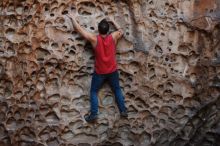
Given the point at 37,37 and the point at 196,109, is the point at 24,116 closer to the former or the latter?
the point at 37,37

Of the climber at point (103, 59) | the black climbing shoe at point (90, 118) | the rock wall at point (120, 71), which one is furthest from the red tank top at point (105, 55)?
the black climbing shoe at point (90, 118)

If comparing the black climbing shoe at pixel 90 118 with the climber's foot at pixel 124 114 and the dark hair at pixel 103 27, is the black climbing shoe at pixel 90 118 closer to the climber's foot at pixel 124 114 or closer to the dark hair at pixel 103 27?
the climber's foot at pixel 124 114

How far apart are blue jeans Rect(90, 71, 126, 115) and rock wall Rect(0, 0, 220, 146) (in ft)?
0.24

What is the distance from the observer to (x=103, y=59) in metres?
3.73

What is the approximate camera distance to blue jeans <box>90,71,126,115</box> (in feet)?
12.5

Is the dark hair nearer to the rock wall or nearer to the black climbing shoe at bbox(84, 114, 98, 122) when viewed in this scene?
the rock wall

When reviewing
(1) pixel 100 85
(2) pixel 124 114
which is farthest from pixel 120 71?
(2) pixel 124 114

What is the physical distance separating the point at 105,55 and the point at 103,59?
0.10 feet

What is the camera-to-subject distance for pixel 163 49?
3947 millimetres

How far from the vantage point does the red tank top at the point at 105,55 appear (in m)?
3.72

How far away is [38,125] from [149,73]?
0.86m

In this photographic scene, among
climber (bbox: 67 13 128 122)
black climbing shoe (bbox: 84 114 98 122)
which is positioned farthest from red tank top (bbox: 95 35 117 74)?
black climbing shoe (bbox: 84 114 98 122)

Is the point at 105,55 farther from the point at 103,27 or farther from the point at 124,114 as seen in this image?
the point at 124,114

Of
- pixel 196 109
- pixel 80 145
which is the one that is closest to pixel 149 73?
pixel 196 109
